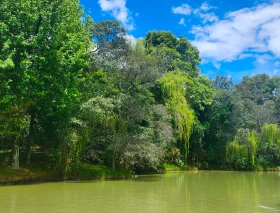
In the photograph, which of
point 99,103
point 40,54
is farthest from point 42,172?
point 40,54

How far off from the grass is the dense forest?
0.43m

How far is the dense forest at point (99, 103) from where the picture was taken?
1517 centimetres

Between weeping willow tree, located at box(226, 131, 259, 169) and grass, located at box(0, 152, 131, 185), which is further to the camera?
weeping willow tree, located at box(226, 131, 259, 169)

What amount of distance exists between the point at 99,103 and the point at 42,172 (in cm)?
493

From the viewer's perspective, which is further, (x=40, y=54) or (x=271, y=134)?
(x=271, y=134)

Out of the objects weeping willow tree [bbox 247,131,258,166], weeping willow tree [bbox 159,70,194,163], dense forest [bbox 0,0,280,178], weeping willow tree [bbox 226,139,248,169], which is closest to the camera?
dense forest [bbox 0,0,280,178]

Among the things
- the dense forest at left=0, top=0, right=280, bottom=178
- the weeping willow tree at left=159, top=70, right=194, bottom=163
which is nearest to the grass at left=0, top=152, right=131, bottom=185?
the dense forest at left=0, top=0, right=280, bottom=178

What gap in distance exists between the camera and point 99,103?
18484 millimetres

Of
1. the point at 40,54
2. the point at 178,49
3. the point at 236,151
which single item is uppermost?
the point at 178,49

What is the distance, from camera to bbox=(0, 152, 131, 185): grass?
1545 cm

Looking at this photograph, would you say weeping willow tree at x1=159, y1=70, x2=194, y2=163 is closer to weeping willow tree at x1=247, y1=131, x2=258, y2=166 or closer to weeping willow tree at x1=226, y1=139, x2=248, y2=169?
weeping willow tree at x1=226, y1=139, x2=248, y2=169

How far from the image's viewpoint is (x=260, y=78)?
2574 inches

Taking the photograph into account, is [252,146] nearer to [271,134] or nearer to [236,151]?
[236,151]

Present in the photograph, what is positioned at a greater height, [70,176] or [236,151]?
[236,151]
